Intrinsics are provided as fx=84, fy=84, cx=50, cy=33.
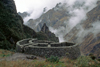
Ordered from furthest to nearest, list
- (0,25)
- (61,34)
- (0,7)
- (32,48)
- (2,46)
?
(61,34)
(0,7)
(0,25)
(2,46)
(32,48)

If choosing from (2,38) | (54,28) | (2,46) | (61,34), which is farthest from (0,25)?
(54,28)

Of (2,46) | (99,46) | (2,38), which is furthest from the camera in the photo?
(99,46)

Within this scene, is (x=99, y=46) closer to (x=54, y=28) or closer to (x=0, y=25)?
(x=0, y=25)

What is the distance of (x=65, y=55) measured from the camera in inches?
408

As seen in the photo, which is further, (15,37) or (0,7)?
(0,7)

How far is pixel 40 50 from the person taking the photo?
440 inches

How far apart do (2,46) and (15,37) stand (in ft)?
25.7

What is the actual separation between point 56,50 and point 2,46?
18147 millimetres

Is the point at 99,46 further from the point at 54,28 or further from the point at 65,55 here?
the point at 54,28

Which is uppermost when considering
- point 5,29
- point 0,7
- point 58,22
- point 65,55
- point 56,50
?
point 58,22

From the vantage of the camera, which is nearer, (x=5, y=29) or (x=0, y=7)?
(x=5, y=29)

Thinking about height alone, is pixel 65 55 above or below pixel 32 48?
below

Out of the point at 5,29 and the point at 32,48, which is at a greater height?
the point at 5,29

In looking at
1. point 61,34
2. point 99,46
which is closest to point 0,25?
point 99,46
